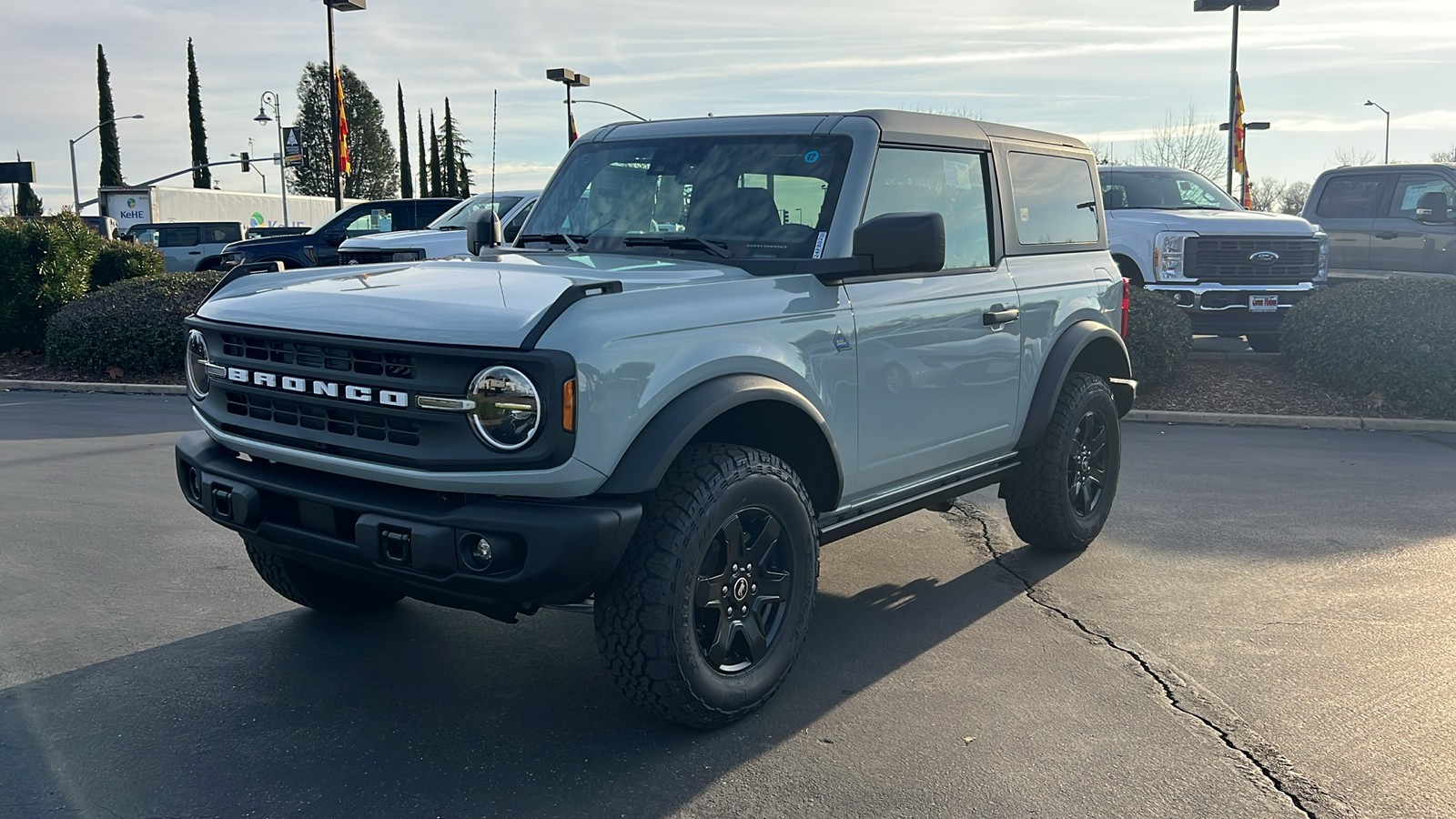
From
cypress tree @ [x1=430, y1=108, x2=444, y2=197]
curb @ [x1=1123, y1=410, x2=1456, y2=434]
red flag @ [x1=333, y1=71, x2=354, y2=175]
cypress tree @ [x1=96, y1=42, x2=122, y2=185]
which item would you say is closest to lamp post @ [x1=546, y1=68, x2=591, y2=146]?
red flag @ [x1=333, y1=71, x2=354, y2=175]

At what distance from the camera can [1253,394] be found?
36.4ft

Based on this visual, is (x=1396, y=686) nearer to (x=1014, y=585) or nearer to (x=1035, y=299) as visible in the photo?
(x=1014, y=585)

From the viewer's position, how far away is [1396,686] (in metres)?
4.25

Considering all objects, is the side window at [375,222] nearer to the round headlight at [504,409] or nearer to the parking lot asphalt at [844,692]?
the parking lot asphalt at [844,692]

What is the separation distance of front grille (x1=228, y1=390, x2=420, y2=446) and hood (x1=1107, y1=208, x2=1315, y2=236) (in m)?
10.5


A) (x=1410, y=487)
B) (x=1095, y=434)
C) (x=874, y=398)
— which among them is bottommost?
(x=1410, y=487)

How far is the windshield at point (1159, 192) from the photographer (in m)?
13.4

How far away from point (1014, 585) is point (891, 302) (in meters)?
1.71

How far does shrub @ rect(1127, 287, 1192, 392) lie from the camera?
432 inches

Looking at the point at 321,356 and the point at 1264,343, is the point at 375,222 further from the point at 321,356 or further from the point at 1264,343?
the point at 321,356

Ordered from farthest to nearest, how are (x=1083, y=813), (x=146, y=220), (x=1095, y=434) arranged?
(x=146, y=220) < (x=1095, y=434) < (x=1083, y=813)

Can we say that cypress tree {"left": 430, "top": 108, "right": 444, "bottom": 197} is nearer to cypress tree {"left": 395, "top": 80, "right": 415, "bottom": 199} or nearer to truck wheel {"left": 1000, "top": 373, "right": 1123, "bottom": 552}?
cypress tree {"left": 395, "top": 80, "right": 415, "bottom": 199}

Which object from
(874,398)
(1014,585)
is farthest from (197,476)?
(1014,585)

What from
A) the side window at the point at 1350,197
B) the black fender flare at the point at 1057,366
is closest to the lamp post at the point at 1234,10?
the side window at the point at 1350,197
